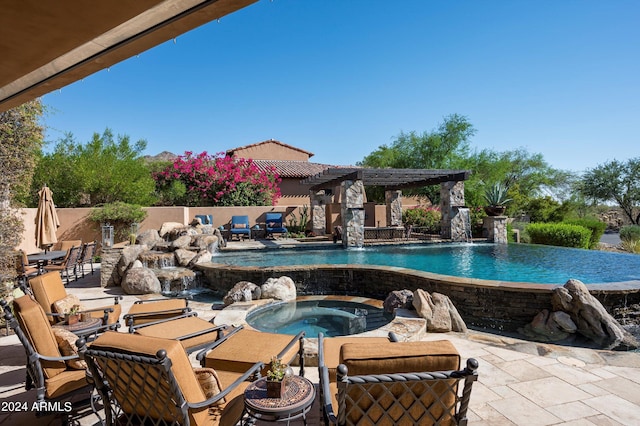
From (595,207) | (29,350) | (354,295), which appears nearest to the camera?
(29,350)

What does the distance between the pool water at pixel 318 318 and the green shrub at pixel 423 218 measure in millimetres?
12794

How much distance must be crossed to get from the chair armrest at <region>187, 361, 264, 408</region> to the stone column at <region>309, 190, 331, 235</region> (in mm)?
15680

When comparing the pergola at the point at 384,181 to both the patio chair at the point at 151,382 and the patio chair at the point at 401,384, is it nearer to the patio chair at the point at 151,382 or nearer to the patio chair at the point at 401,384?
the patio chair at the point at 151,382

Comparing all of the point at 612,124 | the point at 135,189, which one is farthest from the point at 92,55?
the point at 612,124

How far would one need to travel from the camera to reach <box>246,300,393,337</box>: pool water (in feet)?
17.0

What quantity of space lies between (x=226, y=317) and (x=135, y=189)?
43.6 ft

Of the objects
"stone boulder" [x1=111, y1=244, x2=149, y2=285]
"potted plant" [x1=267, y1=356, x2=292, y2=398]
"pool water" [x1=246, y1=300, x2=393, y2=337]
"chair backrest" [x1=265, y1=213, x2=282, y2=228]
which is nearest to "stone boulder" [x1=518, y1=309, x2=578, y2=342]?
"pool water" [x1=246, y1=300, x2=393, y2=337]

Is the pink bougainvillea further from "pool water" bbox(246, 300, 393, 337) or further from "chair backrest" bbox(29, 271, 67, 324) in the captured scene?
"chair backrest" bbox(29, 271, 67, 324)

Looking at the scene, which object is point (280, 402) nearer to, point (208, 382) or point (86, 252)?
point (208, 382)

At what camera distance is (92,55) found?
9.25 ft

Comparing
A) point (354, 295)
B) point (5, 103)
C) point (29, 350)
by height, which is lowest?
point (354, 295)

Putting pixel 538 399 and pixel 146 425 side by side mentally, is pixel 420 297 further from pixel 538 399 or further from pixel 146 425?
pixel 146 425

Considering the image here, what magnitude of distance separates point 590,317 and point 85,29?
7.00 metres

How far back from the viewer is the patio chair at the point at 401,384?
156cm
